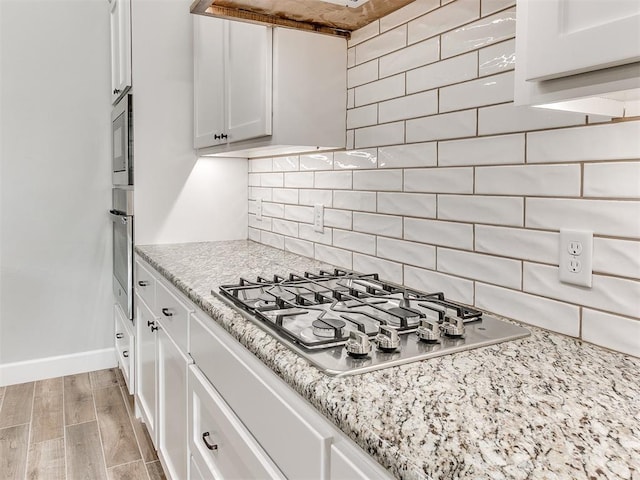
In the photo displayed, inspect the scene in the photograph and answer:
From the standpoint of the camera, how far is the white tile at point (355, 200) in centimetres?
168

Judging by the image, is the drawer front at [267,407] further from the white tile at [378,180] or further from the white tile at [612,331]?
the white tile at [378,180]

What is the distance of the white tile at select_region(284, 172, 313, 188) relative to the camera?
2076mm

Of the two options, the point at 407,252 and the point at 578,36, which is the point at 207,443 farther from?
the point at 578,36

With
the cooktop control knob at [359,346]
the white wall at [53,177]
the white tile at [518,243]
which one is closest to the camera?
the cooktop control knob at [359,346]

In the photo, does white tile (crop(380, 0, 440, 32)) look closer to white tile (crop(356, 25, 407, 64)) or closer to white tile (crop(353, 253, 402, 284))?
white tile (crop(356, 25, 407, 64))

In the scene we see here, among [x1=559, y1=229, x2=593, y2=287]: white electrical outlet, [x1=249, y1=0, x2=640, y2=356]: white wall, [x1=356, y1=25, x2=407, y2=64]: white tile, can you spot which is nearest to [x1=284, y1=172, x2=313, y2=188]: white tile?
[x1=249, y1=0, x2=640, y2=356]: white wall

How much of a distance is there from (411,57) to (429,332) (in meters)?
0.91

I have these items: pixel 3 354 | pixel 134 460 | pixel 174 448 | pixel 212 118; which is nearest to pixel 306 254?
pixel 212 118

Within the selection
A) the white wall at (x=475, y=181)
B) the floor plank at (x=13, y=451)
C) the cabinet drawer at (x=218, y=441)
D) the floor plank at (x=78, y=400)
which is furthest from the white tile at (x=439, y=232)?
the floor plank at (x=78, y=400)

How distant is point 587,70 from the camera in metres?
0.66

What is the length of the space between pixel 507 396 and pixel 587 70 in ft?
1.56

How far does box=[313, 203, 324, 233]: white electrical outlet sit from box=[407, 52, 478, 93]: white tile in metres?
0.65

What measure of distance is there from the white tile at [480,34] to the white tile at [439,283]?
608 millimetres

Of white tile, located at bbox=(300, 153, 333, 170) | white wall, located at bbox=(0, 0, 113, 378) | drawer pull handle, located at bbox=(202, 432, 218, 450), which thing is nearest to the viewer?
drawer pull handle, located at bbox=(202, 432, 218, 450)
